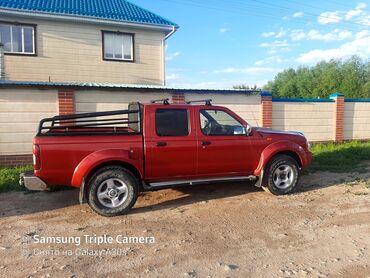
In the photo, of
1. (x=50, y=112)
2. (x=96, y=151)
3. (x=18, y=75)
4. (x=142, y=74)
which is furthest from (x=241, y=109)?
(x=18, y=75)

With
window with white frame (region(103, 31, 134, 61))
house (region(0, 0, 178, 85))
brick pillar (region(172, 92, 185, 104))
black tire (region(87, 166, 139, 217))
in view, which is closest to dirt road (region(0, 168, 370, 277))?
black tire (region(87, 166, 139, 217))

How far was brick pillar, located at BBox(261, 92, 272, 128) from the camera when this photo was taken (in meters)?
11.5

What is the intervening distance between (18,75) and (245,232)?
36.1ft

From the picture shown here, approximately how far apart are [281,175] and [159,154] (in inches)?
96.0

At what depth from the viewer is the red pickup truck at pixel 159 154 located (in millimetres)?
5160

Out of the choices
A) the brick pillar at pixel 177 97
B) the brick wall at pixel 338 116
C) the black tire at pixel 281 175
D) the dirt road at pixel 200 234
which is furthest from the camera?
the brick wall at pixel 338 116

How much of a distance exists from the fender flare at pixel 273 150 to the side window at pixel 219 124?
56 centimetres

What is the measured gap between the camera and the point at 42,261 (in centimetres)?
379

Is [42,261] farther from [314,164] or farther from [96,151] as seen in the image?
[314,164]

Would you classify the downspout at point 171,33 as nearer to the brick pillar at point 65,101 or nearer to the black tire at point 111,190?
the brick pillar at point 65,101

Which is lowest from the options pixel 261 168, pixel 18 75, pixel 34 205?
pixel 34 205

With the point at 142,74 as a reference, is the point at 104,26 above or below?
above

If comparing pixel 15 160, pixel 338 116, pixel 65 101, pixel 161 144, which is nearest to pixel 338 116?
pixel 338 116

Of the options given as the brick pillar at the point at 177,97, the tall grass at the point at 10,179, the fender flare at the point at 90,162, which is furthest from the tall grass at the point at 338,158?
the tall grass at the point at 10,179
